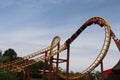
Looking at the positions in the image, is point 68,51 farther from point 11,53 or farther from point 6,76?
point 11,53

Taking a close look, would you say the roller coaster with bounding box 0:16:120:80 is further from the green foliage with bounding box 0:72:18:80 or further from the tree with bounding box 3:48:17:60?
the tree with bounding box 3:48:17:60

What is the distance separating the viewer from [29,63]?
126ft

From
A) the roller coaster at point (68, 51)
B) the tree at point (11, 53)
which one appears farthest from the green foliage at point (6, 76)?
the tree at point (11, 53)

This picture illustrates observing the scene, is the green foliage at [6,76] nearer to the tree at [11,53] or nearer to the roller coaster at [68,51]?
the roller coaster at [68,51]

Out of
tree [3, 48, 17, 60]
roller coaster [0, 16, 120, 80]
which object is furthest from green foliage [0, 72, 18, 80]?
tree [3, 48, 17, 60]

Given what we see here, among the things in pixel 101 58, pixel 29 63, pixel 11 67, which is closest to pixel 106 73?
pixel 101 58

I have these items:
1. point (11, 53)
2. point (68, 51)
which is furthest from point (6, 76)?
point (11, 53)

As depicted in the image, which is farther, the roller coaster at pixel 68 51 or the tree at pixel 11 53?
the tree at pixel 11 53

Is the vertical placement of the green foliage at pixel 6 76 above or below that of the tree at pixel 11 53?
below

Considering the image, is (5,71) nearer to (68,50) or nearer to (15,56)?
(68,50)

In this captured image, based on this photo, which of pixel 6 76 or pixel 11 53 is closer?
pixel 6 76

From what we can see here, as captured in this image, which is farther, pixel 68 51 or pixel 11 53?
pixel 11 53

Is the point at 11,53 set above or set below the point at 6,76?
above

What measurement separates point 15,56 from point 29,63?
44084 mm
